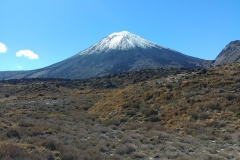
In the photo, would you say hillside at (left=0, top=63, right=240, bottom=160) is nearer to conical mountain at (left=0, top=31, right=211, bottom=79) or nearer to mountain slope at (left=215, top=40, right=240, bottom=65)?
conical mountain at (left=0, top=31, right=211, bottom=79)

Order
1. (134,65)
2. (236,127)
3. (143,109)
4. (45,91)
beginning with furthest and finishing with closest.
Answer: (134,65)
(45,91)
(143,109)
(236,127)

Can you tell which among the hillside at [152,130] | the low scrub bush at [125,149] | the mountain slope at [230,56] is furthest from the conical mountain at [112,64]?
the low scrub bush at [125,149]

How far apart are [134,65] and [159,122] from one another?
143420 mm

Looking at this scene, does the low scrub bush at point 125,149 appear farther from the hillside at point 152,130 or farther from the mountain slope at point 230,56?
the mountain slope at point 230,56

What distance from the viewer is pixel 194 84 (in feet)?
77.9

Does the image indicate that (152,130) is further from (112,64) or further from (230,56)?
(230,56)

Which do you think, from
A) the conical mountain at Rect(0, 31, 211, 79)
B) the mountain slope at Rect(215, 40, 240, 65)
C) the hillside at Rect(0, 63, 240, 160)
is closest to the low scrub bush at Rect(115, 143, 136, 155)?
the hillside at Rect(0, 63, 240, 160)

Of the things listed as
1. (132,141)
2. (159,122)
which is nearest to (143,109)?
(159,122)

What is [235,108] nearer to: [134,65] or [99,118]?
[99,118]

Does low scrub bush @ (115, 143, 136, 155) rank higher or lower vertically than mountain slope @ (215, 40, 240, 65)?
lower

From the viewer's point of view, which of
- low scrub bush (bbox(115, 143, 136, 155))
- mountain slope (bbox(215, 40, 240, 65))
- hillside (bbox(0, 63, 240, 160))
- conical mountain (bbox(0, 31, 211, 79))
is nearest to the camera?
hillside (bbox(0, 63, 240, 160))

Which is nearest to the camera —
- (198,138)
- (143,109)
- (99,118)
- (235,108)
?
(198,138)

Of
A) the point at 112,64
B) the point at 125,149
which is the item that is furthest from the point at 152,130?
the point at 112,64

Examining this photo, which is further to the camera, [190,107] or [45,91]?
[45,91]
